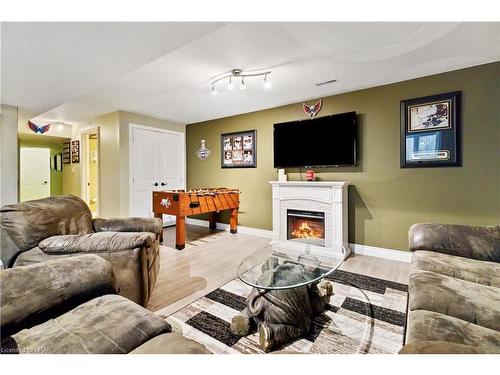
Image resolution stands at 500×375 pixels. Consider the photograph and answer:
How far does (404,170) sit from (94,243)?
3313 mm

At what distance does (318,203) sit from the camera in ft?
10.4

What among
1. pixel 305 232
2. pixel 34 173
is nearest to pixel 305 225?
pixel 305 232

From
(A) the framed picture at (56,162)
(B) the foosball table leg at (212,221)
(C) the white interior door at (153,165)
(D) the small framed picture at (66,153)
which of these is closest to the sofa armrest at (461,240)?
(B) the foosball table leg at (212,221)

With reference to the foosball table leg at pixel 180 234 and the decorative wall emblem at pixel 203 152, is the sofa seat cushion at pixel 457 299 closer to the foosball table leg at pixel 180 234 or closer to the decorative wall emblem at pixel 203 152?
the foosball table leg at pixel 180 234

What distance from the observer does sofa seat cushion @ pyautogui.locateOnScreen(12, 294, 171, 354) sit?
0.78m

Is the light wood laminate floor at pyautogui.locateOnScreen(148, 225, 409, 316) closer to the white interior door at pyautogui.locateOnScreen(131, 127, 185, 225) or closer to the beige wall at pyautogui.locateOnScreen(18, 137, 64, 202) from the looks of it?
the white interior door at pyautogui.locateOnScreen(131, 127, 185, 225)

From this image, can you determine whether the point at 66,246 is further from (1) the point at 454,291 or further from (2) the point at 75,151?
(2) the point at 75,151

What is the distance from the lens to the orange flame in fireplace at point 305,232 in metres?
Answer: 3.24

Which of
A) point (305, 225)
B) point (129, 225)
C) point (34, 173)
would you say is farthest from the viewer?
point (34, 173)

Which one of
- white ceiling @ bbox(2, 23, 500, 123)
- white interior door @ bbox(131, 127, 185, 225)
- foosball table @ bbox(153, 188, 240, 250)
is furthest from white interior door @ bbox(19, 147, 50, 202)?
foosball table @ bbox(153, 188, 240, 250)
